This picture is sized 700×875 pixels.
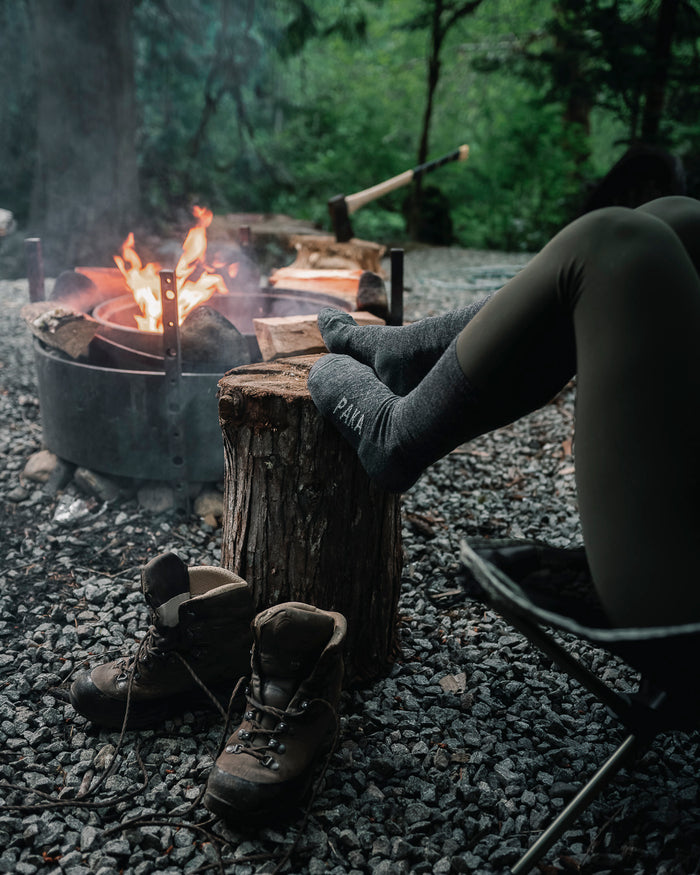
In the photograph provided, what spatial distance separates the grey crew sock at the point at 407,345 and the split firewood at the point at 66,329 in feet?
4.84

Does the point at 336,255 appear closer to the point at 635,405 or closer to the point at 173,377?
the point at 173,377

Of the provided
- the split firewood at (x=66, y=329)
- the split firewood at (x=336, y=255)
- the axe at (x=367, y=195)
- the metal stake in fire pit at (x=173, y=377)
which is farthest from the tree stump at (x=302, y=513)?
the split firewood at (x=336, y=255)

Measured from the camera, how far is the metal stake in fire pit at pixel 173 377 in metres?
2.52

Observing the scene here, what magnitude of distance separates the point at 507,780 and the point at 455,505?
151cm

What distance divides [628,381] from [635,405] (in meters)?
0.04

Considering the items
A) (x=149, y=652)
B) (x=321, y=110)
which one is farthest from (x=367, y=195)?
(x=321, y=110)

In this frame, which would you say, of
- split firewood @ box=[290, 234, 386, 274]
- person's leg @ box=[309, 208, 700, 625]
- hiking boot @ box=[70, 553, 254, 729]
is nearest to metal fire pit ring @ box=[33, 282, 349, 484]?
hiking boot @ box=[70, 553, 254, 729]

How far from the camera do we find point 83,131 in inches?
256

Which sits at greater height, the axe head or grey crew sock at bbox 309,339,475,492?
the axe head

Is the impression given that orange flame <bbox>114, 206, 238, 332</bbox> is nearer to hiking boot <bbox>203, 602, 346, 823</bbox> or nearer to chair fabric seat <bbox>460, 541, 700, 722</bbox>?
hiking boot <bbox>203, 602, 346, 823</bbox>

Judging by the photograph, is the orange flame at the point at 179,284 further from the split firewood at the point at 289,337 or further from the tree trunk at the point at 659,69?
the tree trunk at the point at 659,69

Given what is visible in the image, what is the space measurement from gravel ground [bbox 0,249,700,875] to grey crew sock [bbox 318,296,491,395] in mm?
806

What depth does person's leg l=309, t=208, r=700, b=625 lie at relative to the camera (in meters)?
1.09

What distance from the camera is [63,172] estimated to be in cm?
662
